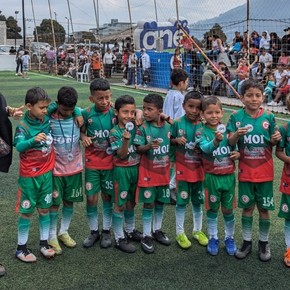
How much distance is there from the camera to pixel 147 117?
3.78 meters

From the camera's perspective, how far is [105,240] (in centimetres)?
396

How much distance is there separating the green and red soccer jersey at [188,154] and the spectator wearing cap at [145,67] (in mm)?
15775

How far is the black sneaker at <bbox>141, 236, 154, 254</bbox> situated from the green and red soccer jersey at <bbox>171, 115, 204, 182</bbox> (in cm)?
59

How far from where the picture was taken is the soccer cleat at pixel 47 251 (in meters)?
3.67

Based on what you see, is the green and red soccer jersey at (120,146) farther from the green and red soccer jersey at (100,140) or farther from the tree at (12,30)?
the tree at (12,30)

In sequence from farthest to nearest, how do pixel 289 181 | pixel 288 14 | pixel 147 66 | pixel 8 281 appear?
pixel 147 66 → pixel 288 14 → pixel 289 181 → pixel 8 281

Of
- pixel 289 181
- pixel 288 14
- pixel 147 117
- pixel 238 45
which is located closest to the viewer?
pixel 289 181

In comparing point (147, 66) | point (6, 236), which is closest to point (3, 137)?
point (6, 236)

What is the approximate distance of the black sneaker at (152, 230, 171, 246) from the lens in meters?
3.99

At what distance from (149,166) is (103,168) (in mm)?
397

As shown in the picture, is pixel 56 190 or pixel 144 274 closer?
pixel 144 274

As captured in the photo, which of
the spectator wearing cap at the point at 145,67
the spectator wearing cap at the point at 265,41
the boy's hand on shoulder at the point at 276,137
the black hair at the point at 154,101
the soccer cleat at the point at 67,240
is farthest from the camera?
the spectator wearing cap at the point at 145,67

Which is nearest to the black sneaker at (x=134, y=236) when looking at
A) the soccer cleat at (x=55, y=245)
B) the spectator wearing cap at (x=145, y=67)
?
the soccer cleat at (x=55, y=245)

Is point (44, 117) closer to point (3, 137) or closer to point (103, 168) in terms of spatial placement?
point (3, 137)
